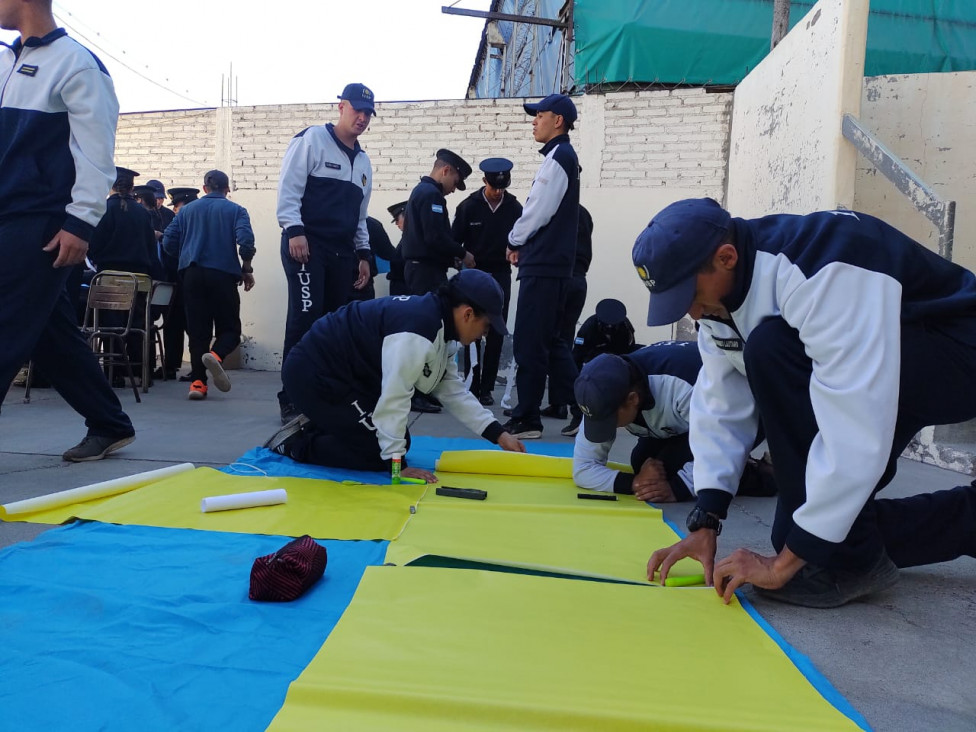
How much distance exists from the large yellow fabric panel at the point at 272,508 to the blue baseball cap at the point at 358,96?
2.21m

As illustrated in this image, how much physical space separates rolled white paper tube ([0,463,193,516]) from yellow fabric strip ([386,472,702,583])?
3.30 feet

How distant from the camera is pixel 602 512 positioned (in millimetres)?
2471

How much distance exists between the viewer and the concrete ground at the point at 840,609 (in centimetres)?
127

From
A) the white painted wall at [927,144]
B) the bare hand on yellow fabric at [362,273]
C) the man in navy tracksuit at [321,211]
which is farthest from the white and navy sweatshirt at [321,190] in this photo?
the white painted wall at [927,144]

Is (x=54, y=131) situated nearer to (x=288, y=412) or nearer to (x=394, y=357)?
(x=394, y=357)

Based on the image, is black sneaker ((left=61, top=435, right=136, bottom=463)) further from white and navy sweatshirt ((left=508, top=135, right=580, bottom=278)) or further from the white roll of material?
white and navy sweatshirt ((left=508, top=135, right=580, bottom=278))

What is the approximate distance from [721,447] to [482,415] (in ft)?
4.78

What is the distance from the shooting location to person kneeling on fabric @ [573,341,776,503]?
8.34 ft

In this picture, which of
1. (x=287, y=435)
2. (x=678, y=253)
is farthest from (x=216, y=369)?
(x=678, y=253)

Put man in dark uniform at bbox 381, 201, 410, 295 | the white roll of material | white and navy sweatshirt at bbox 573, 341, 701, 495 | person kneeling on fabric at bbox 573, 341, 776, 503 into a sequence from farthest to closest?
man in dark uniform at bbox 381, 201, 410, 295, white and navy sweatshirt at bbox 573, 341, 701, 495, person kneeling on fabric at bbox 573, 341, 776, 503, the white roll of material

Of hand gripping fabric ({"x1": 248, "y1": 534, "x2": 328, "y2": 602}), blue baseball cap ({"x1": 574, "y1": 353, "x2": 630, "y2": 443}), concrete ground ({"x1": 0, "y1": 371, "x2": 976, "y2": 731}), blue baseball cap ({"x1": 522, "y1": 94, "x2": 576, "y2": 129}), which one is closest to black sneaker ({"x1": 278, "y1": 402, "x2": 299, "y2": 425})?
concrete ground ({"x1": 0, "y1": 371, "x2": 976, "y2": 731})

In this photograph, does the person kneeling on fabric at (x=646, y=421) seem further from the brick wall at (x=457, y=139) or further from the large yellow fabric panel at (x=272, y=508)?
the brick wall at (x=457, y=139)

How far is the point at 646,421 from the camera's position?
2.71 meters

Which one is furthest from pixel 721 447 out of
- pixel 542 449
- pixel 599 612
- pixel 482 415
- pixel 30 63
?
pixel 30 63
